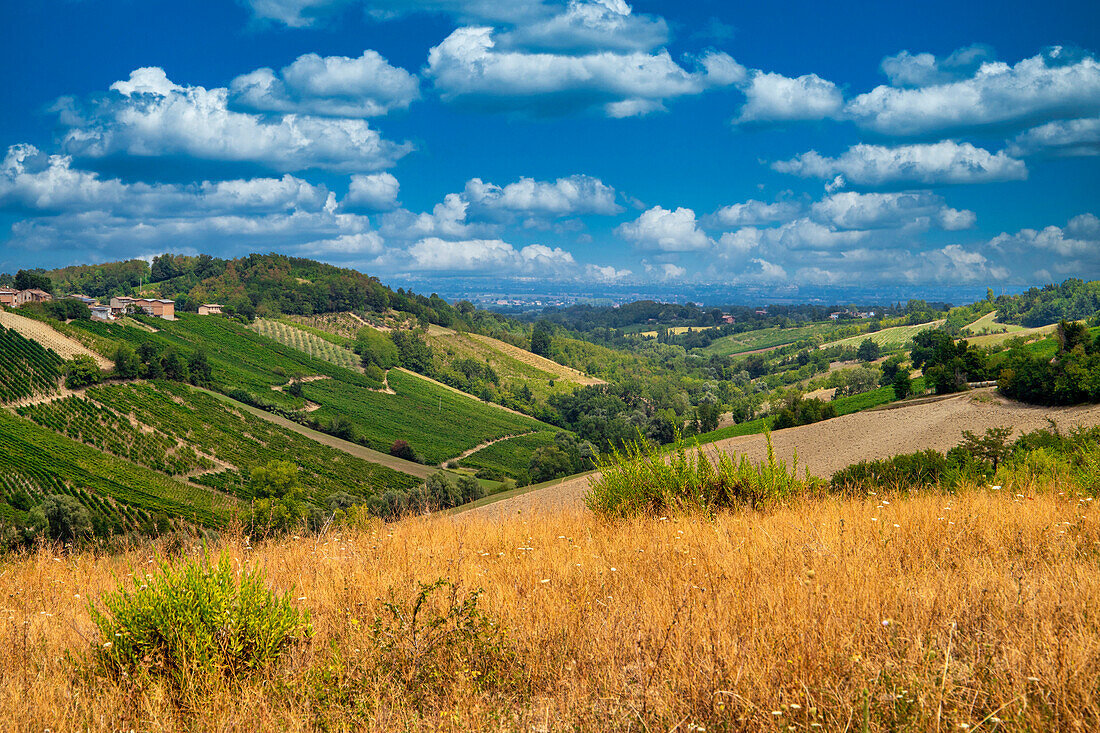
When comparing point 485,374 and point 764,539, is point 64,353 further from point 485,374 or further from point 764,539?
point 764,539

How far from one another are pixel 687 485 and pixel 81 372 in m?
103

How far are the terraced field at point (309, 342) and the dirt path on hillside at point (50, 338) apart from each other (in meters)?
51.3

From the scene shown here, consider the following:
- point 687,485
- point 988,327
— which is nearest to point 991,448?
point 687,485

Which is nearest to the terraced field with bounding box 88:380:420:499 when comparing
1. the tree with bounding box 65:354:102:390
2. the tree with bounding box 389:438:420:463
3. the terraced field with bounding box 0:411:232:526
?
the tree with bounding box 65:354:102:390

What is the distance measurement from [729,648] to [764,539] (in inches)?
80.9

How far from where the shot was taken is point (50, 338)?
9950cm

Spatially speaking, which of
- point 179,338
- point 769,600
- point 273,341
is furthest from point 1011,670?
point 273,341

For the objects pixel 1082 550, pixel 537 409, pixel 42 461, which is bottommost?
pixel 537 409

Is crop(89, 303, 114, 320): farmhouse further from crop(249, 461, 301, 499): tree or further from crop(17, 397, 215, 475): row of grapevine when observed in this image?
crop(249, 461, 301, 499): tree

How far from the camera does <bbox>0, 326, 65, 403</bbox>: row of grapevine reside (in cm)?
7938

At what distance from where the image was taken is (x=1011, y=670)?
112 inches

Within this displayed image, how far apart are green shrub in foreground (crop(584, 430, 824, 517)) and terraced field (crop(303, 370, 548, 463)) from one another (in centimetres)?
9555

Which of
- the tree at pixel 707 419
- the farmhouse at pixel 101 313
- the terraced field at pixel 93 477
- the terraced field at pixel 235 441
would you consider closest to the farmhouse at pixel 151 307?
the farmhouse at pixel 101 313

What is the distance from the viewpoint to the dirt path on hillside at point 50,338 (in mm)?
95688
